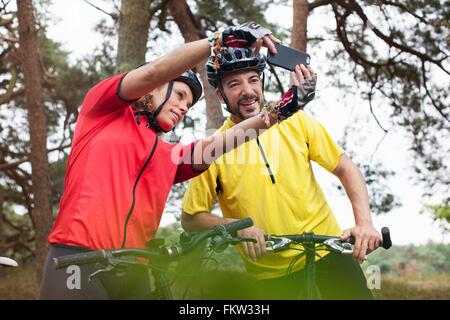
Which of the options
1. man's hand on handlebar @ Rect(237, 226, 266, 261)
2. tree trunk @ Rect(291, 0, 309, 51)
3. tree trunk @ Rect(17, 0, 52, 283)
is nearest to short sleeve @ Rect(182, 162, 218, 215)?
man's hand on handlebar @ Rect(237, 226, 266, 261)

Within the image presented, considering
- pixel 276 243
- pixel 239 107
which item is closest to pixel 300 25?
pixel 239 107

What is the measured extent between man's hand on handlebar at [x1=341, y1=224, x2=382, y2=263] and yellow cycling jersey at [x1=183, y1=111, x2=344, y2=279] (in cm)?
39

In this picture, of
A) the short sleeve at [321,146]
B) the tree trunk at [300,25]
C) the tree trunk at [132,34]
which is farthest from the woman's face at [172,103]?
the tree trunk at [300,25]

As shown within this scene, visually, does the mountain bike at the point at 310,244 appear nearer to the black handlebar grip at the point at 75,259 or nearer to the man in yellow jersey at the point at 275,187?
the man in yellow jersey at the point at 275,187

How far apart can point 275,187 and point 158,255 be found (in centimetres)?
132

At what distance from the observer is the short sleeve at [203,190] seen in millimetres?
3383

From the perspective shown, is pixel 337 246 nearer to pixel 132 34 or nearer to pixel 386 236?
pixel 386 236

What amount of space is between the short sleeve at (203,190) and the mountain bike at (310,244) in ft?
2.25

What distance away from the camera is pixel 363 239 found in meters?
2.80

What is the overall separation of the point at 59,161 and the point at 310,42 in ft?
21.5

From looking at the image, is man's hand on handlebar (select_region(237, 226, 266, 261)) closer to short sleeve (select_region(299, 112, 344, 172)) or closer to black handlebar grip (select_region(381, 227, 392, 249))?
black handlebar grip (select_region(381, 227, 392, 249))

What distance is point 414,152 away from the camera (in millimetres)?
10609

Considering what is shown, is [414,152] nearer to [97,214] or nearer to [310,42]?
[310,42]
